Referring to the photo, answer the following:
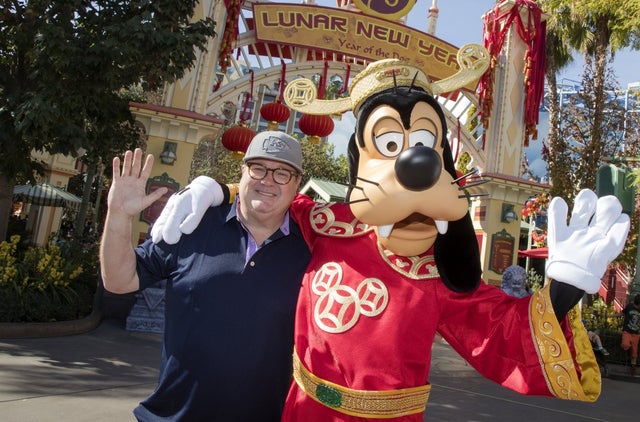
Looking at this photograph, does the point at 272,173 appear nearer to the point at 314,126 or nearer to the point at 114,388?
the point at 114,388

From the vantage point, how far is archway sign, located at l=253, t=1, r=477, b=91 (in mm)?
7547

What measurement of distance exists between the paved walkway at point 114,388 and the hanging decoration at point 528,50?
4667mm

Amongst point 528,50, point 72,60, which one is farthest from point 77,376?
point 528,50

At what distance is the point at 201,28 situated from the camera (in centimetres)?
549

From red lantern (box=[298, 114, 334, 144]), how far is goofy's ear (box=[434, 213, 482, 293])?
549 centimetres

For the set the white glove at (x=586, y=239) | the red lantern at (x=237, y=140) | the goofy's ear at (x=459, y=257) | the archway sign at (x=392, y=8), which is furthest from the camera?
the archway sign at (x=392, y=8)

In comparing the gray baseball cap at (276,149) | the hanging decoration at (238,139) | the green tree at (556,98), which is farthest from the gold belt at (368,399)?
the green tree at (556,98)

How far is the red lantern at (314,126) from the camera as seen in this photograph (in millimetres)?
7273

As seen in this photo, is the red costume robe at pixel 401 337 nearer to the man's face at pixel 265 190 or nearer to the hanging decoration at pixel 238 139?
the man's face at pixel 265 190

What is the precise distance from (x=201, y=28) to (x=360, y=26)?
10.4 feet

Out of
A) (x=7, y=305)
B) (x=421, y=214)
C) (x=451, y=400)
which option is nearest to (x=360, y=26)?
(x=451, y=400)

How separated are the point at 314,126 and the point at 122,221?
18.7ft

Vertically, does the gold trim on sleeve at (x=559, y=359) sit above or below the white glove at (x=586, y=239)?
below

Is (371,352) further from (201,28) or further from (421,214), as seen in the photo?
(201,28)
